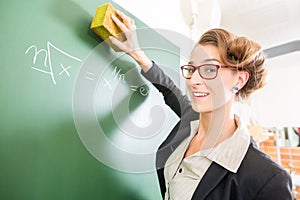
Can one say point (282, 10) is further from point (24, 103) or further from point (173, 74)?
point (24, 103)

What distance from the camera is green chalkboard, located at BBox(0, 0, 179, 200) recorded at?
1.53ft

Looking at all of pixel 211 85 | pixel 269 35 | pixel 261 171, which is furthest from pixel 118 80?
pixel 269 35

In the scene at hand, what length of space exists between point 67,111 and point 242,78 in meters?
0.59

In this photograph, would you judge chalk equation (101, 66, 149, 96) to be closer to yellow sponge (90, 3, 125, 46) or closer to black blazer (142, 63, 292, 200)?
yellow sponge (90, 3, 125, 46)

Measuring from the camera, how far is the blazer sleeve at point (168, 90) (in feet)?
2.68

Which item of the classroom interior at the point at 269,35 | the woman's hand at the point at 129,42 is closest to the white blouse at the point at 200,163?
the woman's hand at the point at 129,42

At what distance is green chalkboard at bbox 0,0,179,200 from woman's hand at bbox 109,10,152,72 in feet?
0.13

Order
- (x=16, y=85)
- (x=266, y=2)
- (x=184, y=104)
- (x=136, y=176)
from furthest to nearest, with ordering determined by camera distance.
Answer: (x=266, y=2)
(x=184, y=104)
(x=136, y=176)
(x=16, y=85)

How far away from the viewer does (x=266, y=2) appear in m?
1.44

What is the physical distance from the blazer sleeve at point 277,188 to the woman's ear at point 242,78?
0.31 metres

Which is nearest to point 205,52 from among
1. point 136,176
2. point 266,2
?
point 136,176

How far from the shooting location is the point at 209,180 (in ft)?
1.87

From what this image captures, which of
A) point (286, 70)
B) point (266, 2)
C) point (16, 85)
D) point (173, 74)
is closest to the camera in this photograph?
point (16, 85)

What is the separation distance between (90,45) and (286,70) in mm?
2634
